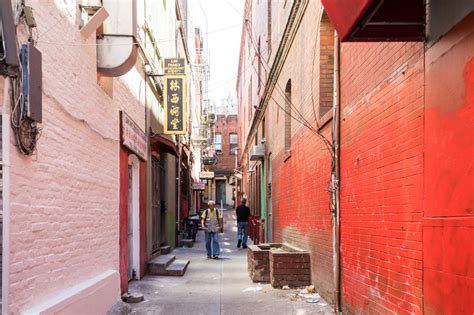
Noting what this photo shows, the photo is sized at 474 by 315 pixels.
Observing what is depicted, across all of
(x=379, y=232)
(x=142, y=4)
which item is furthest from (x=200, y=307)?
(x=142, y=4)

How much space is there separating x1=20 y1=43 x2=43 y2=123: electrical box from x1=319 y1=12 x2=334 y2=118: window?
16.0 ft

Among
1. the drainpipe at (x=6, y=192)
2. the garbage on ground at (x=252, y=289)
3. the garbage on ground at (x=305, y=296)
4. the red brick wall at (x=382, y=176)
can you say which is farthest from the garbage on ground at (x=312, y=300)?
the drainpipe at (x=6, y=192)

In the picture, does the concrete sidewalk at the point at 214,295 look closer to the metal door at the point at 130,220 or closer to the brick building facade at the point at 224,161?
the metal door at the point at 130,220

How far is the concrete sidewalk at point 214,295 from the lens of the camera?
7949 mm

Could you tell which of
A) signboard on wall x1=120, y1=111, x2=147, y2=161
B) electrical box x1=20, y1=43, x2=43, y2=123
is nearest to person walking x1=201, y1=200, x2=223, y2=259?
signboard on wall x1=120, y1=111, x2=147, y2=161

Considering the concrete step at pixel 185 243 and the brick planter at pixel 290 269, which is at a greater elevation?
the brick planter at pixel 290 269

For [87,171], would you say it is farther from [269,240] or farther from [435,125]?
[269,240]

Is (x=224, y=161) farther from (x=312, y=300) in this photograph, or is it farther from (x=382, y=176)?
(x=382, y=176)

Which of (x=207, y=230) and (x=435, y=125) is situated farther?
(x=207, y=230)

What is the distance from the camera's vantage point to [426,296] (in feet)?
13.4

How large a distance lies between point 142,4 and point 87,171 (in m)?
5.41

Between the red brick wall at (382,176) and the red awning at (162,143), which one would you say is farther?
the red awning at (162,143)

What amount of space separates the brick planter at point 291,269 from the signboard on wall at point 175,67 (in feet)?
19.3

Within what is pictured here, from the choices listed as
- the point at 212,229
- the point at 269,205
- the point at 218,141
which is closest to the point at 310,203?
the point at 212,229
